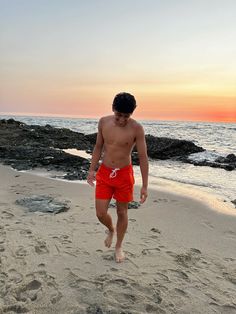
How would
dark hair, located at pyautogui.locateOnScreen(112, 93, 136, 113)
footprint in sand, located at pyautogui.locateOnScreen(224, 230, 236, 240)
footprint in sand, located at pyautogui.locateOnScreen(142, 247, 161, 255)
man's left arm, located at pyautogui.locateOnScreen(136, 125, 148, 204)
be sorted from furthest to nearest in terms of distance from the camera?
1. footprint in sand, located at pyautogui.locateOnScreen(224, 230, 236, 240)
2. footprint in sand, located at pyautogui.locateOnScreen(142, 247, 161, 255)
3. man's left arm, located at pyautogui.locateOnScreen(136, 125, 148, 204)
4. dark hair, located at pyautogui.locateOnScreen(112, 93, 136, 113)

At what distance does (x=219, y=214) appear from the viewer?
651 centimetres

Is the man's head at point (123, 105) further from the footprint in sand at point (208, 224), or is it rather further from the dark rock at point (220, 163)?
the dark rock at point (220, 163)

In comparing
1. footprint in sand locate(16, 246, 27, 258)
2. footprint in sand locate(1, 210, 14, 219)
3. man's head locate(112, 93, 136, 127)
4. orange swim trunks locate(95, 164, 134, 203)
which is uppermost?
man's head locate(112, 93, 136, 127)

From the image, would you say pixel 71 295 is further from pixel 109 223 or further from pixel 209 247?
pixel 209 247

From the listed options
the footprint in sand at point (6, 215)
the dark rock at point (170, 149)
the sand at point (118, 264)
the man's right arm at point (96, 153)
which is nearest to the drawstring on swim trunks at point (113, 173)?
the man's right arm at point (96, 153)

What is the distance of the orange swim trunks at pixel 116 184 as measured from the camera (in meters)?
4.27

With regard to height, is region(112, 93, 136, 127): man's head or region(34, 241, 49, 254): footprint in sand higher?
region(112, 93, 136, 127): man's head

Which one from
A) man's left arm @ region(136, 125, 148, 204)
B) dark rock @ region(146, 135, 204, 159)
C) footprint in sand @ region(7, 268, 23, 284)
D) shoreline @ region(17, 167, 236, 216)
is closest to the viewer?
footprint in sand @ region(7, 268, 23, 284)

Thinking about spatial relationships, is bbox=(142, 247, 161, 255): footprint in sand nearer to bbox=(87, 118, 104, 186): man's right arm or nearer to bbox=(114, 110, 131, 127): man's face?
bbox=(87, 118, 104, 186): man's right arm

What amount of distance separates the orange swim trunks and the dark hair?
2.34 ft

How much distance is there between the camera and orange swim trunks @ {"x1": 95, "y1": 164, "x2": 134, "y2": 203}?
4266mm

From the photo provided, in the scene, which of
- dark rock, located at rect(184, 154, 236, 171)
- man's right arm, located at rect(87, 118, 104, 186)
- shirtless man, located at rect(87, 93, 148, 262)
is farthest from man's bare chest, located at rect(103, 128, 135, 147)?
dark rock, located at rect(184, 154, 236, 171)

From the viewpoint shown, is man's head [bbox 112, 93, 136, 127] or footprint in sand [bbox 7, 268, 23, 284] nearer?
footprint in sand [bbox 7, 268, 23, 284]

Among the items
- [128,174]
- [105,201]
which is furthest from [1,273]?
[128,174]
